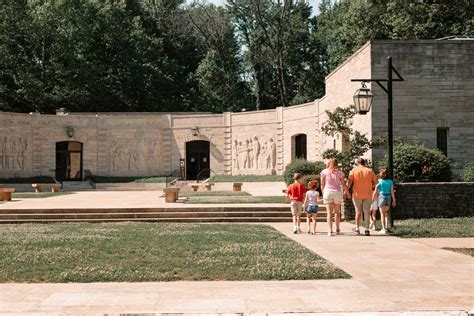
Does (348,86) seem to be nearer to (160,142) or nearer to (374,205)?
(374,205)

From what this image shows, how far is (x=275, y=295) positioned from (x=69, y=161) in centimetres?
3740

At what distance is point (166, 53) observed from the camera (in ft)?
181

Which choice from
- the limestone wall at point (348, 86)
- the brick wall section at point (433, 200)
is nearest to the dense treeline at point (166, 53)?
the limestone wall at point (348, 86)

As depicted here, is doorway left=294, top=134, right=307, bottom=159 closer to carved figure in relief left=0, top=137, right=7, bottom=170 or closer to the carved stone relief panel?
the carved stone relief panel

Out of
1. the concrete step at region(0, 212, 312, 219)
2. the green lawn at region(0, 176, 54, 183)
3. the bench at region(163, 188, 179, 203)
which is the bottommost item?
the concrete step at region(0, 212, 312, 219)

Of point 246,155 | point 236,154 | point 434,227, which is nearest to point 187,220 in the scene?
point 434,227

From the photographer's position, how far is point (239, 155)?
40.9m

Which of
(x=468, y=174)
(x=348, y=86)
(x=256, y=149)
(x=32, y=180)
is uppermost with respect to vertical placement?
(x=348, y=86)

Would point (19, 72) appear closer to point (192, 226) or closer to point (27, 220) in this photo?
point (27, 220)

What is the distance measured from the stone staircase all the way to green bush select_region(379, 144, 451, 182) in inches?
107

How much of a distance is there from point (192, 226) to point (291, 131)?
2354 cm

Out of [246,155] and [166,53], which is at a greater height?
[166,53]

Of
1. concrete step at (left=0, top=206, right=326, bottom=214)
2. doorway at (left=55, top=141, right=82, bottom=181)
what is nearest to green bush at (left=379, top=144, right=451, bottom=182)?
concrete step at (left=0, top=206, right=326, bottom=214)

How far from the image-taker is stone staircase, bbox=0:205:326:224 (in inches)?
668
